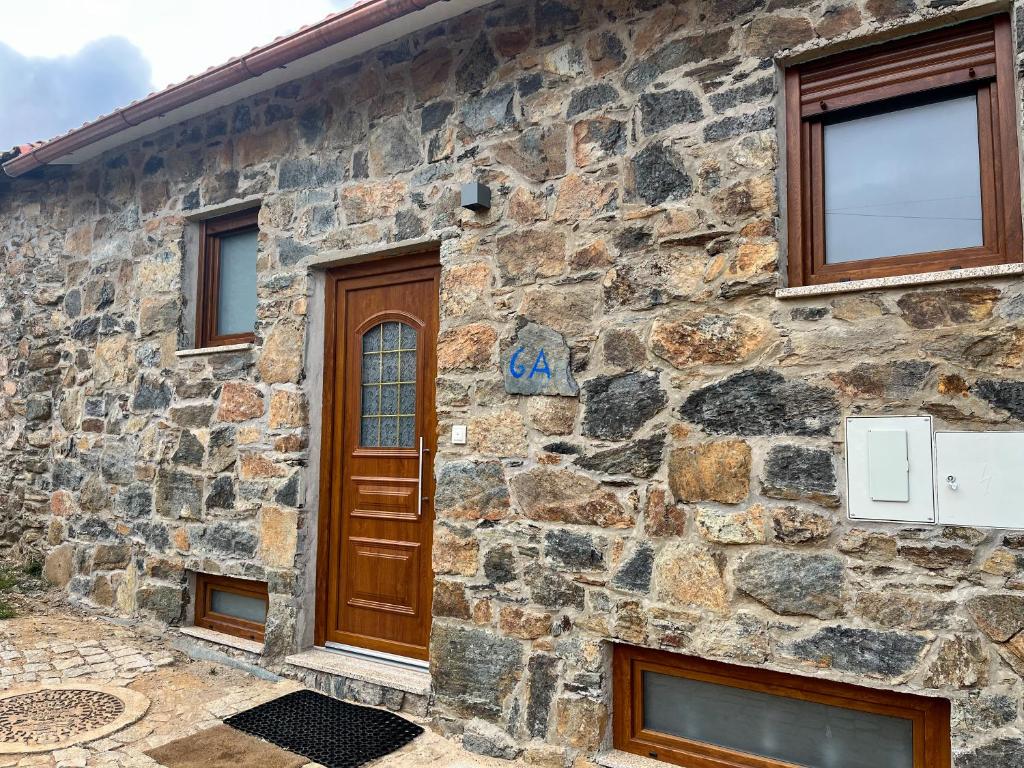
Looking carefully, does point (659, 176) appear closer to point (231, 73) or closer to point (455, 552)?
point (455, 552)

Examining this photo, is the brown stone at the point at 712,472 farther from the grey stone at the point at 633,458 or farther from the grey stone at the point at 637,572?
the grey stone at the point at 637,572

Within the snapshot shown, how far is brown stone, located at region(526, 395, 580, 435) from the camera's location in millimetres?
3258

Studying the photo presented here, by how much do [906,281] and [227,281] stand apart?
4.19m

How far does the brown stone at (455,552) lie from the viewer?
3.50 m

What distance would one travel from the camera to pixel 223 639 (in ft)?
14.9

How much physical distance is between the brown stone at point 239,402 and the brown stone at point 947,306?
3.52 m

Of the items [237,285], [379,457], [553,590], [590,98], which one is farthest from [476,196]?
[237,285]

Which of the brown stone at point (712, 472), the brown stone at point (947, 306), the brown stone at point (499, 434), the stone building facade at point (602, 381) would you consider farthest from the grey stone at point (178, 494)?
the brown stone at point (947, 306)

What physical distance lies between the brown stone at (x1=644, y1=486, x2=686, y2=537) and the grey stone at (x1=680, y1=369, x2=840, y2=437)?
34 centimetres

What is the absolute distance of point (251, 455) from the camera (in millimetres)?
4465

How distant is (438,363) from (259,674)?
2.19 metres

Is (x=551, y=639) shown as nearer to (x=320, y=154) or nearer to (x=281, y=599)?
(x=281, y=599)

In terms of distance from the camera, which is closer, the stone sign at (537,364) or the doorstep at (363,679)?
the stone sign at (537,364)

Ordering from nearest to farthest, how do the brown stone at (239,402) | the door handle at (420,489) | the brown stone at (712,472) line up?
the brown stone at (712,472) < the door handle at (420,489) < the brown stone at (239,402)
